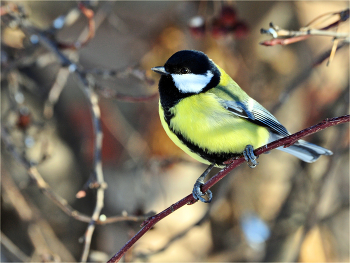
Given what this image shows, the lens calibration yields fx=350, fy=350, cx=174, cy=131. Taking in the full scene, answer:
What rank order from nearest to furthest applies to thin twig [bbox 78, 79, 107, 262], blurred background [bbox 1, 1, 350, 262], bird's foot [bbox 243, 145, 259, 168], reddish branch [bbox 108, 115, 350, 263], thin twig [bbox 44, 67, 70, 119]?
reddish branch [bbox 108, 115, 350, 263], thin twig [bbox 78, 79, 107, 262], bird's foot [bbox 243, 145, 259, 168], thin twig [bbox 44, 67, 70, 119], blurred background [bbox 1, 1, 350, 262]

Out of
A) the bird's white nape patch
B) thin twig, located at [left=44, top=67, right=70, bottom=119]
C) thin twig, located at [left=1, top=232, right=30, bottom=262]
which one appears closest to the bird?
the bird's white nape patch

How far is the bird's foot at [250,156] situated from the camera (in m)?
1.55

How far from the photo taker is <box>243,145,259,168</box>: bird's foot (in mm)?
1548

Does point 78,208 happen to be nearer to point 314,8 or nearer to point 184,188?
point 184,188

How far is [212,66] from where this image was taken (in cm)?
187

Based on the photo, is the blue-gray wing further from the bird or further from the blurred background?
the blurred background

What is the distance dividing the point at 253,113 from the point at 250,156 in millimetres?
357

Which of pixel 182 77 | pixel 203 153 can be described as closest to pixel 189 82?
pixel 182 77

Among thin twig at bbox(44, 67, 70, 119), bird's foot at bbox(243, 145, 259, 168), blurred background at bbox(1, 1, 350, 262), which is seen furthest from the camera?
blurred background at bbox(1, 1, 350, 262)

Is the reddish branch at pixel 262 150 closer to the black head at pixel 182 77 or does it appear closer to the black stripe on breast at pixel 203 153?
the black stripe on breast at pixel 203 153

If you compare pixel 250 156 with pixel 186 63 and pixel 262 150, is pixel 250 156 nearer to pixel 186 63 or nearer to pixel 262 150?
pixel 262 150

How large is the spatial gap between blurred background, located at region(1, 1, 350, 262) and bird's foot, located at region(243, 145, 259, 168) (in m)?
1.06

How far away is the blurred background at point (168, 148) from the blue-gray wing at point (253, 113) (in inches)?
37.2

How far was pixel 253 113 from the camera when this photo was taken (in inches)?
72.8
